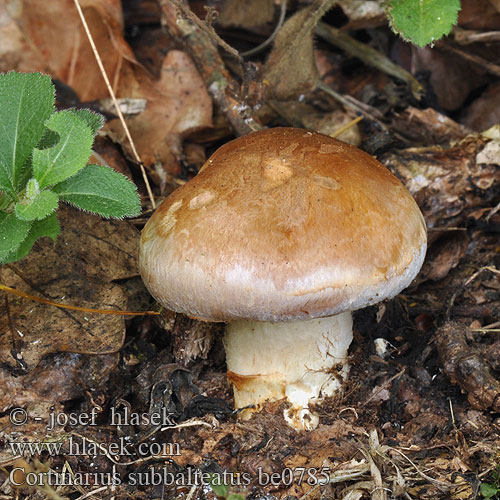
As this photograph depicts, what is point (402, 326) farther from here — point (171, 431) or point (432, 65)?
point (432, 65)

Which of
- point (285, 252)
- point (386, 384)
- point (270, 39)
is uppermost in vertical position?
point (270, 39)

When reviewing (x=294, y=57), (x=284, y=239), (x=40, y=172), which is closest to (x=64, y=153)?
(x=40, y=172)

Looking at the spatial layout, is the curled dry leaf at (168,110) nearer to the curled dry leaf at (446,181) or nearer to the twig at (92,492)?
the curled dry leaf at (446,181)

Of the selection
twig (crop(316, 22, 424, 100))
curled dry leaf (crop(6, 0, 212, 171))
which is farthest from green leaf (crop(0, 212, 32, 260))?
twig (crop(316, 22, 424, 100))

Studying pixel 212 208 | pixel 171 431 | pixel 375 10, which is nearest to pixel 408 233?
pixel 212 208

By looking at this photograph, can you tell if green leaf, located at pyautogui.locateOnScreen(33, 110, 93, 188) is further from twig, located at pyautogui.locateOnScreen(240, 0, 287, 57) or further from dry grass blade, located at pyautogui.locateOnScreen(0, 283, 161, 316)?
twig, located at pyautogui.locateOnScreen(240, 0, 287, 57)

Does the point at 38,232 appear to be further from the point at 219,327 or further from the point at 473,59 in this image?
the point at 473,59
